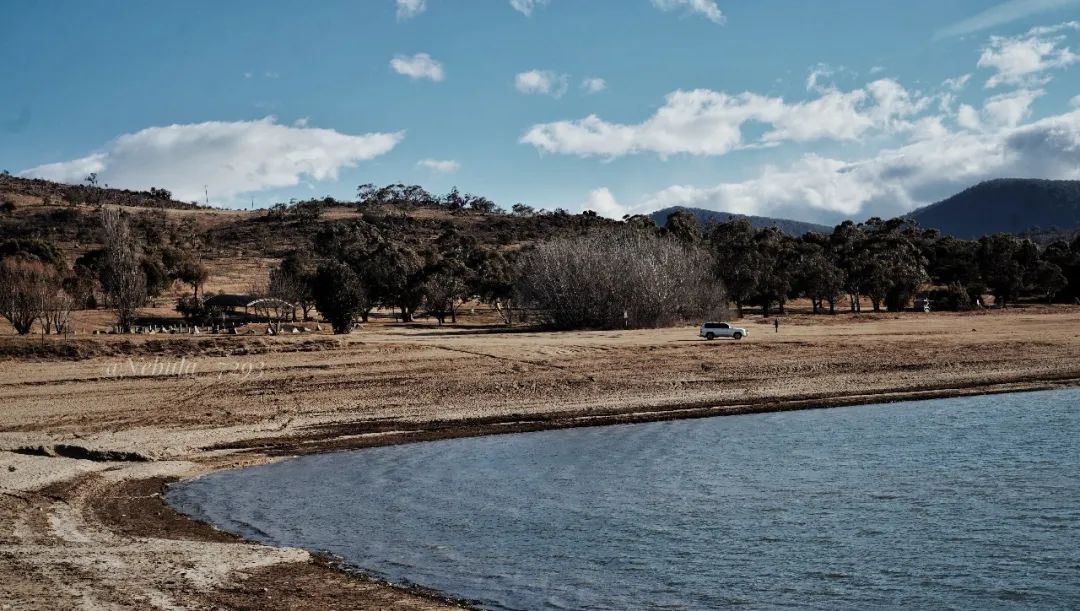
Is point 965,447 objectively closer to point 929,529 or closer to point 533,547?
point 929,529

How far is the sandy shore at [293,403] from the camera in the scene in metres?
14.1

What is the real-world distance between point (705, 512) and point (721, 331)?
125ft

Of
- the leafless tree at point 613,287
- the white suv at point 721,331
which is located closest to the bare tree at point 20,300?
the leafless tree at point 613,287

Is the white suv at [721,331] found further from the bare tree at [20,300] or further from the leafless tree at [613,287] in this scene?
the bare tree at [20,300]

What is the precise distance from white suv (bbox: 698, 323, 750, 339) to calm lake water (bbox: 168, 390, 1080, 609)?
24.5 metres

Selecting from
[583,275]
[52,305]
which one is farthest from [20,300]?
[583,275]

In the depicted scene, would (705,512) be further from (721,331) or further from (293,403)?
(721,331)

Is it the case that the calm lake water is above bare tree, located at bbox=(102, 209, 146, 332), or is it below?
below

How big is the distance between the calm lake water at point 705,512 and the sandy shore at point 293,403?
1874 mm

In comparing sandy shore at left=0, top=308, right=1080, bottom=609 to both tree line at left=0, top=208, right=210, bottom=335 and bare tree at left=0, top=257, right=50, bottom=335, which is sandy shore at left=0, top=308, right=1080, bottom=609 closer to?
bare tree at left=0, top=257, right=50, bottom=335

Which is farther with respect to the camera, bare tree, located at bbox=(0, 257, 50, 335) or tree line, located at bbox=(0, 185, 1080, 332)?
tree line, located at bbox=(0, 185, 1080, 332)

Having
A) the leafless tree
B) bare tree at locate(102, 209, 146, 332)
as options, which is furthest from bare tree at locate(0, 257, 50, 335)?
the leafless tree

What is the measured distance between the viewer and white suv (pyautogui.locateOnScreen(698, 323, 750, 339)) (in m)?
56.6

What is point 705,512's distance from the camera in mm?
19609
